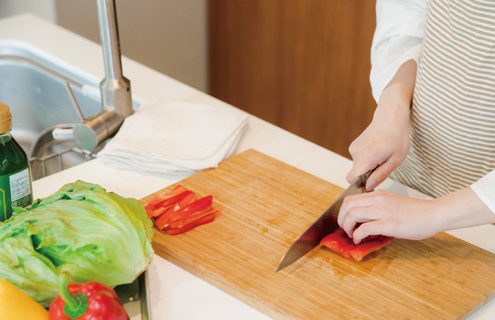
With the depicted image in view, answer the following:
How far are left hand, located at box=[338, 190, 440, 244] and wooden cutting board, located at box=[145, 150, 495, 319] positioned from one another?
6cm

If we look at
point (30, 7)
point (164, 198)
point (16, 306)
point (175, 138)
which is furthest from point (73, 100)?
point (30, 7)

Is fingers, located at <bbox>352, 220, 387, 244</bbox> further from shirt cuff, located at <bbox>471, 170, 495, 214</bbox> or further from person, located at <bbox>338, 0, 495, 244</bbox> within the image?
Result: shirt cuff, located at <bbox>471, 170, 495, 214</bbox>

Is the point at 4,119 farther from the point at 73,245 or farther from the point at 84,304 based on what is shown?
the point at 84,304

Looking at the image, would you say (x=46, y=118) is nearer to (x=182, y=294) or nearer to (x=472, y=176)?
(x=182, y=294)

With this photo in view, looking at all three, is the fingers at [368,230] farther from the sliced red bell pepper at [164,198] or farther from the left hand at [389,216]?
the sliced red bell pepper at [164,198]

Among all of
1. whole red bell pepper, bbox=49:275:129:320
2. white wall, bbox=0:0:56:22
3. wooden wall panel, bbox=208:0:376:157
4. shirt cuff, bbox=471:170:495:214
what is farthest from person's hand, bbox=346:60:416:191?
white wall, bbox=0:0:56:22

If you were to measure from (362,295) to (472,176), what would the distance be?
49 cm

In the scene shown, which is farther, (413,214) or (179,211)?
(179,211)

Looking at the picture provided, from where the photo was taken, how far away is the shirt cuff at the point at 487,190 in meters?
0.98

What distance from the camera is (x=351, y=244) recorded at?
3.47ft

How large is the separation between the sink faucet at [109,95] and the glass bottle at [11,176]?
0.35m

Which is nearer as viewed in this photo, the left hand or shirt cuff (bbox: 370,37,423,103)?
the left hand

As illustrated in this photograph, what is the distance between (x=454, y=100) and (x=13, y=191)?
858 mm

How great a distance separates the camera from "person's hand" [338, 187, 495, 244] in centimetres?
100
